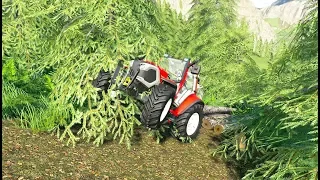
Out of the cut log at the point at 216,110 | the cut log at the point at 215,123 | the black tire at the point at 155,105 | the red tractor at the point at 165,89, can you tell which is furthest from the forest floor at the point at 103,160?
the cut log at the point at 216,110

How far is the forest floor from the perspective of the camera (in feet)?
18.0

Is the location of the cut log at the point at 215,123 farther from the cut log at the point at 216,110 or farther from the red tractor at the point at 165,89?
the red tractor at the point at 165,89

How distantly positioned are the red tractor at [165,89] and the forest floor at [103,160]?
5.25ft

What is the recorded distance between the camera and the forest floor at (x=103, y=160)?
547cm

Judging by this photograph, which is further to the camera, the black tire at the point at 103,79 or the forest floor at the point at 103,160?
the forest floor at the point at 103,160

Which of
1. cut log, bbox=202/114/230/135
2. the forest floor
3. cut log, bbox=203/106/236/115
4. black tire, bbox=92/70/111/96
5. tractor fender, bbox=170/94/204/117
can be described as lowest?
the forest floor

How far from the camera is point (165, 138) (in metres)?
8.59

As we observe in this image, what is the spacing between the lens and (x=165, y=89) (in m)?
3.93

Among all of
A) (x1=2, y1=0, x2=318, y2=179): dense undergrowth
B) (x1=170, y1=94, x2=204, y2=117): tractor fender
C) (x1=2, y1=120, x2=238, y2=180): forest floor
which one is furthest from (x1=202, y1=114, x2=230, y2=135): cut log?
(x1=170, y1=94, x2=204, y2=117): tractor fender

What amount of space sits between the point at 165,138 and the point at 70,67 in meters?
3.69

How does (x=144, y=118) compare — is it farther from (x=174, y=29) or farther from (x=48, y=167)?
(x=174, y=29)

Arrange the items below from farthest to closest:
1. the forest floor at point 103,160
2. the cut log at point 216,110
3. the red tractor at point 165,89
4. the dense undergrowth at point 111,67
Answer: the cut log at point 216,110, the forest floor at point 103,160, the dense undergrowth at point 111,67, the red tractor at point 165,89

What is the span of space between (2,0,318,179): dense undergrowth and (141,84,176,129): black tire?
1418mm

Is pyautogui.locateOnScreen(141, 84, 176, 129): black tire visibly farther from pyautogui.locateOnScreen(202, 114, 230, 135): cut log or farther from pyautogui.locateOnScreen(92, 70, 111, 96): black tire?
pyautogui.locateOnScreen(202, 114, 230, 135): cut log
